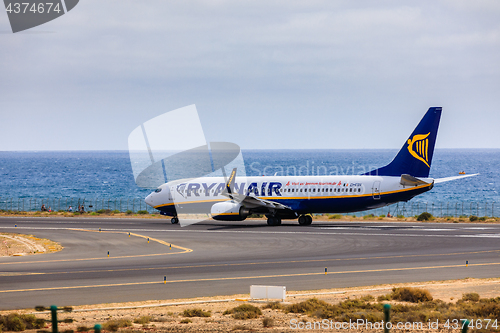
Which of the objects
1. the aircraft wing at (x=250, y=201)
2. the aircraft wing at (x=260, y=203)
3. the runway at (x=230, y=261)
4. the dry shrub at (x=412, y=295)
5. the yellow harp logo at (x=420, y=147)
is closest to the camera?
the dry shrub at (x=412, y=295)

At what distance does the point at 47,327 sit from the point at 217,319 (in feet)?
15.9

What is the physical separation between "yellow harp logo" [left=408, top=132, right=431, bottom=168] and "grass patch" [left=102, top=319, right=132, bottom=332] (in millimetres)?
32724

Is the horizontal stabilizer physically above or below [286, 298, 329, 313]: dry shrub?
above

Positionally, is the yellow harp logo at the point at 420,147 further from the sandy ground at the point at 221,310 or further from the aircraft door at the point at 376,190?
the sandy ground at the point at 221,310

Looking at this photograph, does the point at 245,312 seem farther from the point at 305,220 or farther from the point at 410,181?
the point at 305,220

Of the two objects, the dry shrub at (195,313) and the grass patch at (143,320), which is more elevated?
the grass patch at (143,320)

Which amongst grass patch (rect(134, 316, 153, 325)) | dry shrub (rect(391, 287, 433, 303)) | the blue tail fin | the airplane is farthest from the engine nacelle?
grass patch (rect(134, 316, 153, 325))

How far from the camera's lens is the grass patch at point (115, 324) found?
1475cm

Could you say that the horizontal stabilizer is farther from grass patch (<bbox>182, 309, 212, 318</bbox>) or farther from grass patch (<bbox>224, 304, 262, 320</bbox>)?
grass patch (<bbox>182, 309, 212, 318</bbox>)

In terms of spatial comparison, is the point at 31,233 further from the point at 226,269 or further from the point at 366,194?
the point at 366,194

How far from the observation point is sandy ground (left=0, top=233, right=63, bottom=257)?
108ft

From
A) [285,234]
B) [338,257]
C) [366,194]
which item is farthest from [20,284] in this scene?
[366,194]

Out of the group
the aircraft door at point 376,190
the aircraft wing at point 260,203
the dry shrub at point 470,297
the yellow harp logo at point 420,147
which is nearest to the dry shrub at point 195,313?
the dry shrub at point 470,297

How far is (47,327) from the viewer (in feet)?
50.3
